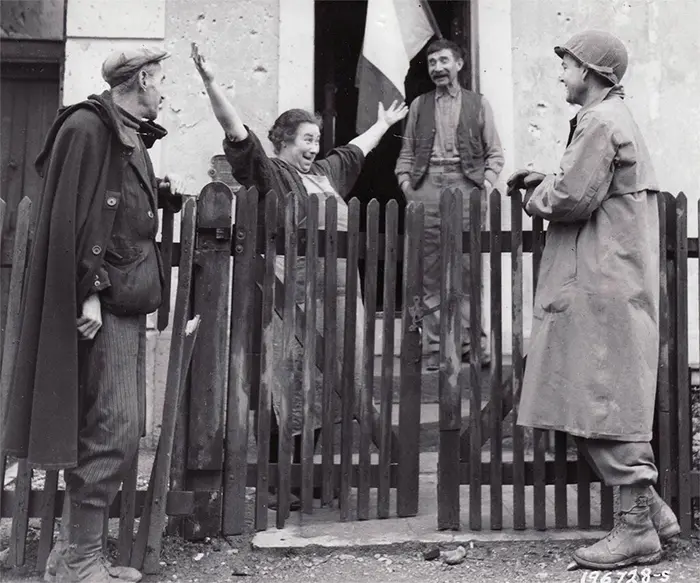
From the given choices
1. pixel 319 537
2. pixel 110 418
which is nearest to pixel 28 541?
pixel 110 418

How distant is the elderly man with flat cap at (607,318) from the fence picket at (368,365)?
0.72 metres

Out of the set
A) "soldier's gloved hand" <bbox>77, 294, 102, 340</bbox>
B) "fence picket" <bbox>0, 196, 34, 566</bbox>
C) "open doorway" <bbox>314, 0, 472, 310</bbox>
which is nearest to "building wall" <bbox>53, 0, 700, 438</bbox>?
"open doorway" <bbox>314, 0, 472, 310</bbox>

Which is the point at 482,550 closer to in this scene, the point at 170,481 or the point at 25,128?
the point at 170,481

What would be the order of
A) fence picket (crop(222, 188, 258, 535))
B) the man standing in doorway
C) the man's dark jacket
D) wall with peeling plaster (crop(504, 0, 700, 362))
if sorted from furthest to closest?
1. wall with peeling plaster (crop(504, 0, 700, 362))
2. the man standing in doorway
3. fence picket (crop(222, 188, 258, 535))
4. the man's dark jacket

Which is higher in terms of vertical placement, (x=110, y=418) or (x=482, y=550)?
(x=110, y=418)

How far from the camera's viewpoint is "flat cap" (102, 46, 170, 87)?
10.7 ft

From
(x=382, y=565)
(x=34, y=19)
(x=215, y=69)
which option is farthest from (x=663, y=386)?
(x=34, y=19)

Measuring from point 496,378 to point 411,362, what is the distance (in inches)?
15.4

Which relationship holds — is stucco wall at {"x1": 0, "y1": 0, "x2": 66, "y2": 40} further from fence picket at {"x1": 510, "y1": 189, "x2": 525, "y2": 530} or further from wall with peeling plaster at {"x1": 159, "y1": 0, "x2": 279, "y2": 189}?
fence picket at {"x1": 510, "y1": 189, "x2": 525, "y2": 530}

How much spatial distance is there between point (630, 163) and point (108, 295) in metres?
2.13

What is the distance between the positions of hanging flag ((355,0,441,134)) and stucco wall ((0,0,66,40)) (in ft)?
8.42

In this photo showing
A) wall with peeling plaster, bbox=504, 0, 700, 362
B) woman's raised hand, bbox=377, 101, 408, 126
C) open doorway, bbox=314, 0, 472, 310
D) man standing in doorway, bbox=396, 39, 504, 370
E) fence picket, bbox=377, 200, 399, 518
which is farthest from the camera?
open doorway, bbox=314, 0, 472, 310

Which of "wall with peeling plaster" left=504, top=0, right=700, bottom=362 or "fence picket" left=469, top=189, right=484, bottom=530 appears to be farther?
"wall with peeling plaster" left=504, top=0, right=700, bottom=362

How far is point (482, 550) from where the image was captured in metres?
3.68
